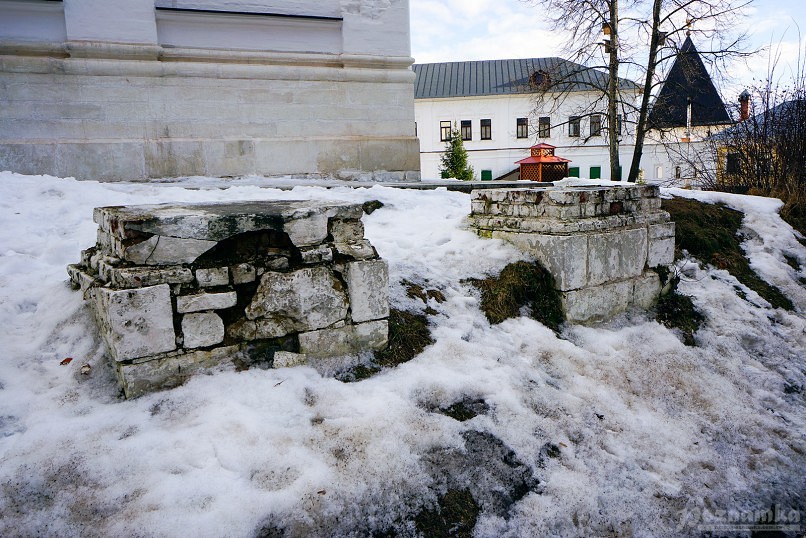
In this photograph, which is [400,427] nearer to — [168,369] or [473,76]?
[168,369]

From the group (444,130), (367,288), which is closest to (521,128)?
(444,130)

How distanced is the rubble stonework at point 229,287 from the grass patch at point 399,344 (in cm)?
8

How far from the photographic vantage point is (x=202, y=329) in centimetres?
252

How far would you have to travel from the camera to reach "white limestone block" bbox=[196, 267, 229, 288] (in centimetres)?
250

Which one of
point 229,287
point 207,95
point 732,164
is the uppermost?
point 207,95

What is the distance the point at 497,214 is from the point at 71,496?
11.3ft

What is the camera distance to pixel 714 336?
158 inches

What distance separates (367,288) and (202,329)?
87cm

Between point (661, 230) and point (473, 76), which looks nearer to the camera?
point (661, 230)

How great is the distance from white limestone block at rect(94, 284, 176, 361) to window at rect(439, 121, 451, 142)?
105 ft

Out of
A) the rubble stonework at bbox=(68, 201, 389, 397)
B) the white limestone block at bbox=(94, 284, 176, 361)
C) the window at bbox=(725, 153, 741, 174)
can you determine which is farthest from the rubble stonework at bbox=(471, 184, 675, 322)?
the window at bbox=(725, 153, 741, 174)

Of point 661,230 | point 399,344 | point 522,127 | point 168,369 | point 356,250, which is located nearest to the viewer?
point 168,369

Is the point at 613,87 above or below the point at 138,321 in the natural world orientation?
above

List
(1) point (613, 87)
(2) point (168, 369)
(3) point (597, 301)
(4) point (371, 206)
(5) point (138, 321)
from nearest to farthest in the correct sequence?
(5) point (138, 321)
(2) point (168, 369)
(3) point (597, 301)
(4) point (371, 206)
(1) point (613, 87)
